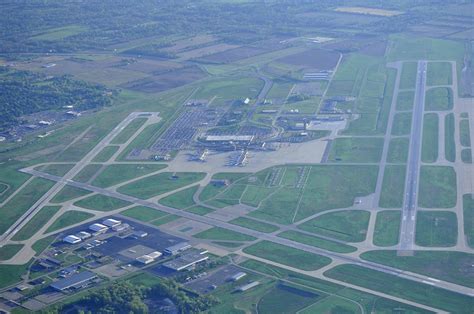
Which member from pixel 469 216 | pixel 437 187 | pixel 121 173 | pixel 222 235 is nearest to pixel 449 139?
pixel 437 187

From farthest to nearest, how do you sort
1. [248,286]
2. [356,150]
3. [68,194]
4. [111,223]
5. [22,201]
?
[356,150], [68,194], [22,201], [111,223], [248,286]

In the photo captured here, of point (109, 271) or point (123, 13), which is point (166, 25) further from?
point (109, 271)

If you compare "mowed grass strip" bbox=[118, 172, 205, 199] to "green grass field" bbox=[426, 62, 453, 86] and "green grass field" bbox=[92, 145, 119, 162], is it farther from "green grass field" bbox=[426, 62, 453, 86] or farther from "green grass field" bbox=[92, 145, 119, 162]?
"green grass field" bbox=[426, 62, 453, 86]

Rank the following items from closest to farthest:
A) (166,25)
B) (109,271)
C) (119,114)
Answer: (109,271)
(119,114)
(166,25)

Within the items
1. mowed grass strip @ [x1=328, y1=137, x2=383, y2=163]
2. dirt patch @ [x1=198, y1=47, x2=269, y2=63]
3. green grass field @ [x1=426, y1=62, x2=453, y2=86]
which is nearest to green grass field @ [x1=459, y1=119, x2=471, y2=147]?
mowed grass strip @ [x1=328, y1=137, x2=383, y2=163]

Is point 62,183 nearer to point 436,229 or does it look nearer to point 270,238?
point 270,238

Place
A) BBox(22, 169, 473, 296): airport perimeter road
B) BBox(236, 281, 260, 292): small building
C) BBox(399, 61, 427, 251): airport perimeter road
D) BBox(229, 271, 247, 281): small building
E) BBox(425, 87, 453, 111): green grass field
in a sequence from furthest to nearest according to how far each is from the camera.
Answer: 1. BBox(425, 87, 453, 111): green grass field
2. BBox(399, 61, 427, 251): airport perimeter road
3. BBox(229, 271, 247, 281): small building
4. BBox(236, 281, 260, 292): small building
5. BBox(22, 169, 473, 296): airport perimeter road

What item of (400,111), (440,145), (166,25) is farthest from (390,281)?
(166,25)
